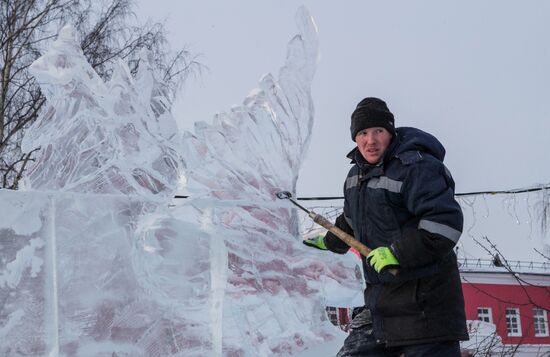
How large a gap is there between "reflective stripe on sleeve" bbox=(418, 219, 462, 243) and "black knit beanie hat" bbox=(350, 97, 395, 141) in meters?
0.47

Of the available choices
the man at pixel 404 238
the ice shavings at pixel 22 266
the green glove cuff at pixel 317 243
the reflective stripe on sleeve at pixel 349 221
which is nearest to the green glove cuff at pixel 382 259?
the man at pixel 404 238

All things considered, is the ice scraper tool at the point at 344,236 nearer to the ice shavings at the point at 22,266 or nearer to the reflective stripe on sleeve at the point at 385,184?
the reflective stripe on sleeve at the point at 385,184

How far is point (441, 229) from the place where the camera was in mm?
2455

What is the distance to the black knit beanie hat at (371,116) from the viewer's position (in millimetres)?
2794

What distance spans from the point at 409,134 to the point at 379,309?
63 cm

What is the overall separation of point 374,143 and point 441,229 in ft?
1.50

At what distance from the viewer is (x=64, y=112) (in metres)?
3.45

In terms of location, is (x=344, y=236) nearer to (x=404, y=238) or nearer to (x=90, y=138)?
(x=404, y=238)

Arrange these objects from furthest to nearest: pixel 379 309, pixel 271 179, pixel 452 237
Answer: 1. pixel 271 179
2. pixel 379 309
3. pixel 452 237

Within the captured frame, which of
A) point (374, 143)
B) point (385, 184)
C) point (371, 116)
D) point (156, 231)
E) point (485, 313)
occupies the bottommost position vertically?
point (485, 313)

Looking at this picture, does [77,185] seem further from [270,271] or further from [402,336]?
[402,336]

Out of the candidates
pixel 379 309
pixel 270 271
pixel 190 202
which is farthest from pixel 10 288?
pixel 379 309

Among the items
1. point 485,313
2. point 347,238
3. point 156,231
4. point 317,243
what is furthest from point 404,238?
point 485,313

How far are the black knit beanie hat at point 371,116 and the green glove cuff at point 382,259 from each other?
1.62ft
